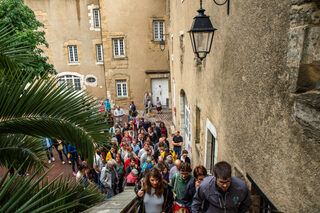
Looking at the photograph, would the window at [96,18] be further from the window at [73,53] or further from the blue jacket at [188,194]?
the blue jacket at [188,194]

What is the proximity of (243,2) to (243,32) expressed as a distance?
37 centimetres

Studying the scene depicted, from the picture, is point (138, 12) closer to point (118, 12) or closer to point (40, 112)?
point (118, 12)

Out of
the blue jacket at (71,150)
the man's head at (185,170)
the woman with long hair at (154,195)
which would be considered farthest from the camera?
the blue jacket at (71,150)

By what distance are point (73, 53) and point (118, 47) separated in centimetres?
356

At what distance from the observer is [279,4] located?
2221mm

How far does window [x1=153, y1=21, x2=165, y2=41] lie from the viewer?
17125 mm

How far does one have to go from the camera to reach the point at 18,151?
3.16m

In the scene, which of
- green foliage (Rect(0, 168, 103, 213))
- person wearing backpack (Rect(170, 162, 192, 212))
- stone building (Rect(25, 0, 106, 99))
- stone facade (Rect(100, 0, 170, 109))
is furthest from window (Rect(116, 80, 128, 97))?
green foliage (Rect(0, 168, 103, 213))

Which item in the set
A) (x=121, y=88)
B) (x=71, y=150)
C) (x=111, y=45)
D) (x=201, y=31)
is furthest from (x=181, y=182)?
(x=111, y=45)

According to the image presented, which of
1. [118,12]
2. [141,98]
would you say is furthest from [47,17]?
[141,98]

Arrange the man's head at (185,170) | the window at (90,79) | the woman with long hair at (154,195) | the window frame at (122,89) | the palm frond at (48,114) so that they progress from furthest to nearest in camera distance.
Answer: the window at (90,79) → the window frame at (122,89) → the man's head at (185,170) → the woman with long hair at (154,195) → the palm frond at (48,114)

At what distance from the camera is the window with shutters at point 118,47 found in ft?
56.3

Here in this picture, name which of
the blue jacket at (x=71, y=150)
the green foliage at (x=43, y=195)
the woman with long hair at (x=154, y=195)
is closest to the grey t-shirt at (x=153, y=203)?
the woman with long hair at (x=154, y=195)

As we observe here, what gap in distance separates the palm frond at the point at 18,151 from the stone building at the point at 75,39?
1440 cm
